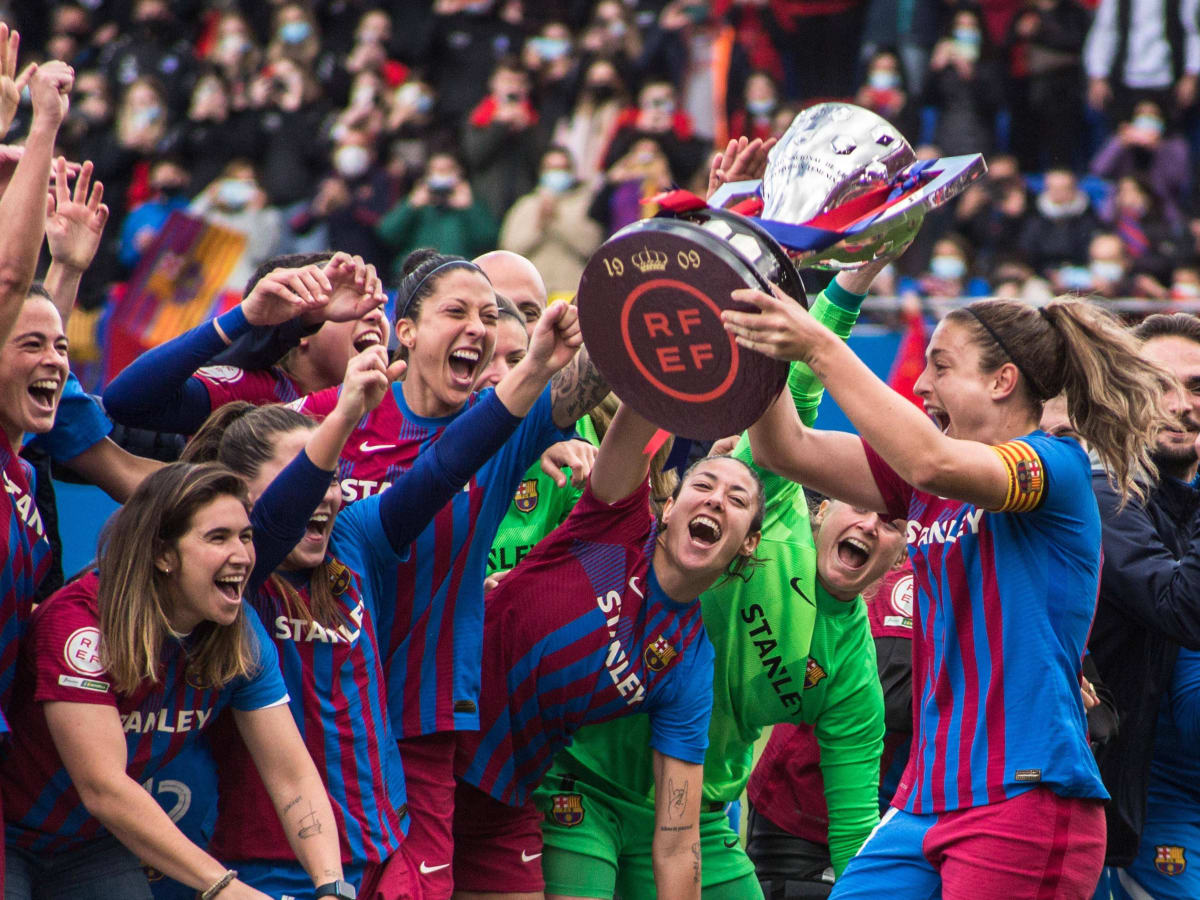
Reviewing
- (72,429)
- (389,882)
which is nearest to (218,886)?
(389,882)

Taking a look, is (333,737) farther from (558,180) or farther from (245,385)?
(558,180)

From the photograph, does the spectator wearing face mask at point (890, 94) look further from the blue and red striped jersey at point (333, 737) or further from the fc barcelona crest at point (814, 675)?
the blue and red striped jersey at point (333, 737)

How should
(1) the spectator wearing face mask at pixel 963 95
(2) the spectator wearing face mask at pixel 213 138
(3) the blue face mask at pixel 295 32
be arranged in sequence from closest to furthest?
1. (1) the spectator wearing face mask at pixel 963 95
2. (2) the spectator wearing face mask at pixel 213 138
3. (3) the blue face mask at pixel 295 32

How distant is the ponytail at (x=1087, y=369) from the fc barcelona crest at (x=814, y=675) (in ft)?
4.64

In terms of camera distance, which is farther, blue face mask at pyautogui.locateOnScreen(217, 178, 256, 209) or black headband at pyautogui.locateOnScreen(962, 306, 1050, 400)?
blue face mask at pyautogui.locateOnScreen(217, 178, 256, 209)

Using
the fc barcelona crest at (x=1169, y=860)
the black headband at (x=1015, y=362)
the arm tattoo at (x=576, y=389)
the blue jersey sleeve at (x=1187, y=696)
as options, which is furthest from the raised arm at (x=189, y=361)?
the fc barcelona crest at (x=1169, y=860)

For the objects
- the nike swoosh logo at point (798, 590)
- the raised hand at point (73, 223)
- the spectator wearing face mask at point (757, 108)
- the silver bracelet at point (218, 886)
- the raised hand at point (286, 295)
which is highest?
the spectator wearing face mask at point (757, 108)

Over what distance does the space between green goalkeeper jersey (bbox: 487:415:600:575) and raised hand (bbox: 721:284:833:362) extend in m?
1.88

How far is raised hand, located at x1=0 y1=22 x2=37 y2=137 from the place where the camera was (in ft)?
12.0

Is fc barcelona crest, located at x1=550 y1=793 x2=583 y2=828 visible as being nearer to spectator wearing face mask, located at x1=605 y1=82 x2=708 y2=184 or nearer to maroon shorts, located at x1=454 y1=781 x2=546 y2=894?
maroon shorts, located at x1=454 y1=781 x2=546 y2=894

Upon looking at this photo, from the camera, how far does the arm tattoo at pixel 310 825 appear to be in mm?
3648

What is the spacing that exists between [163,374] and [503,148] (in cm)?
748

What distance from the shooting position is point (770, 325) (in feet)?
9.92

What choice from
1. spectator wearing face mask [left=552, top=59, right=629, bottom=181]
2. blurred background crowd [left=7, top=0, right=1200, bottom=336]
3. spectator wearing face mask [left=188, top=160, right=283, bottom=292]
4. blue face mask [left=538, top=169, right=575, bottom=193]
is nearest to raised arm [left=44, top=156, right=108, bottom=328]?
blurred background crowd [left=7, top=0, right=1200, bottom=336]
